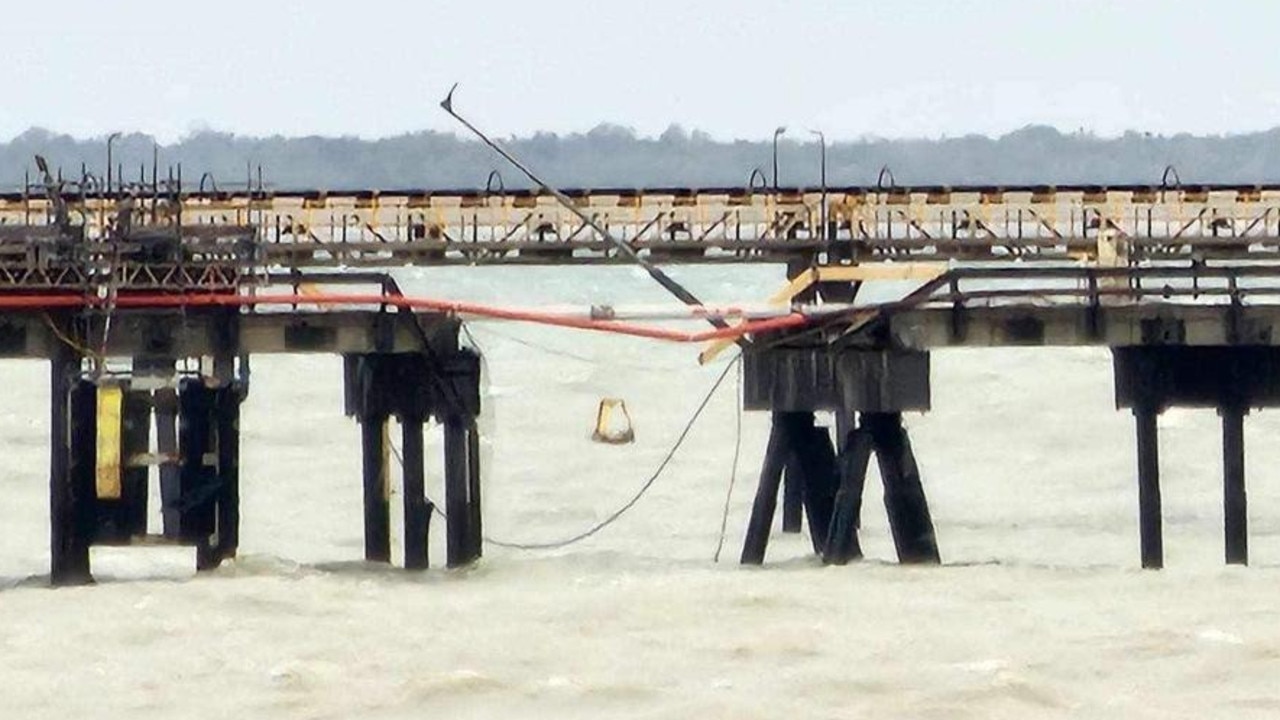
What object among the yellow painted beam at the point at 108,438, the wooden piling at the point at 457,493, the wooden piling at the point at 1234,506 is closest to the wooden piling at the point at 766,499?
the wooden piling at the point at 457,493

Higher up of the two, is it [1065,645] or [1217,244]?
[1217,244]

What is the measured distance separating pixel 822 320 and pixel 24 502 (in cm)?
2113

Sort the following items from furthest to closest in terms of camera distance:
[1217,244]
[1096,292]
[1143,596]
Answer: [1217,244], [1096,292], [1143,596]

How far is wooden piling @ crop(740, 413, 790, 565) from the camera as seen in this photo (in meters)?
32.6

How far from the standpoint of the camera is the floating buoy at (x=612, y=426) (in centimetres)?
5856

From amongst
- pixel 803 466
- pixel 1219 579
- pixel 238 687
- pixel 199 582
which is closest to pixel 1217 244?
pixel 803 466

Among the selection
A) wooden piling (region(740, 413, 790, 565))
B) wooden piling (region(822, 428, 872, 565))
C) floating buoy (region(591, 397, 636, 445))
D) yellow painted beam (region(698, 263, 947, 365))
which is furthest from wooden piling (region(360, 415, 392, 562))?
floating buoy (region(591, 397, 636, 445))

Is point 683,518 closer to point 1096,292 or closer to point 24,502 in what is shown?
point 24,502

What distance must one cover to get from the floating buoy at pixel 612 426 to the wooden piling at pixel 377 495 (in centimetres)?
2451

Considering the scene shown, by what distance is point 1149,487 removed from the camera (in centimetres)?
3141

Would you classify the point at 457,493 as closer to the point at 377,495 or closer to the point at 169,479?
the point at 377,495

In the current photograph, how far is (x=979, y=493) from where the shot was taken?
49.8 meters

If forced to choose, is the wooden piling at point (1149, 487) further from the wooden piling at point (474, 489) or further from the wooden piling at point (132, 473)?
the wooden piling at point (132, 473)

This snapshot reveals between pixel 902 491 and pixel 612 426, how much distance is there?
2883 centimetres
